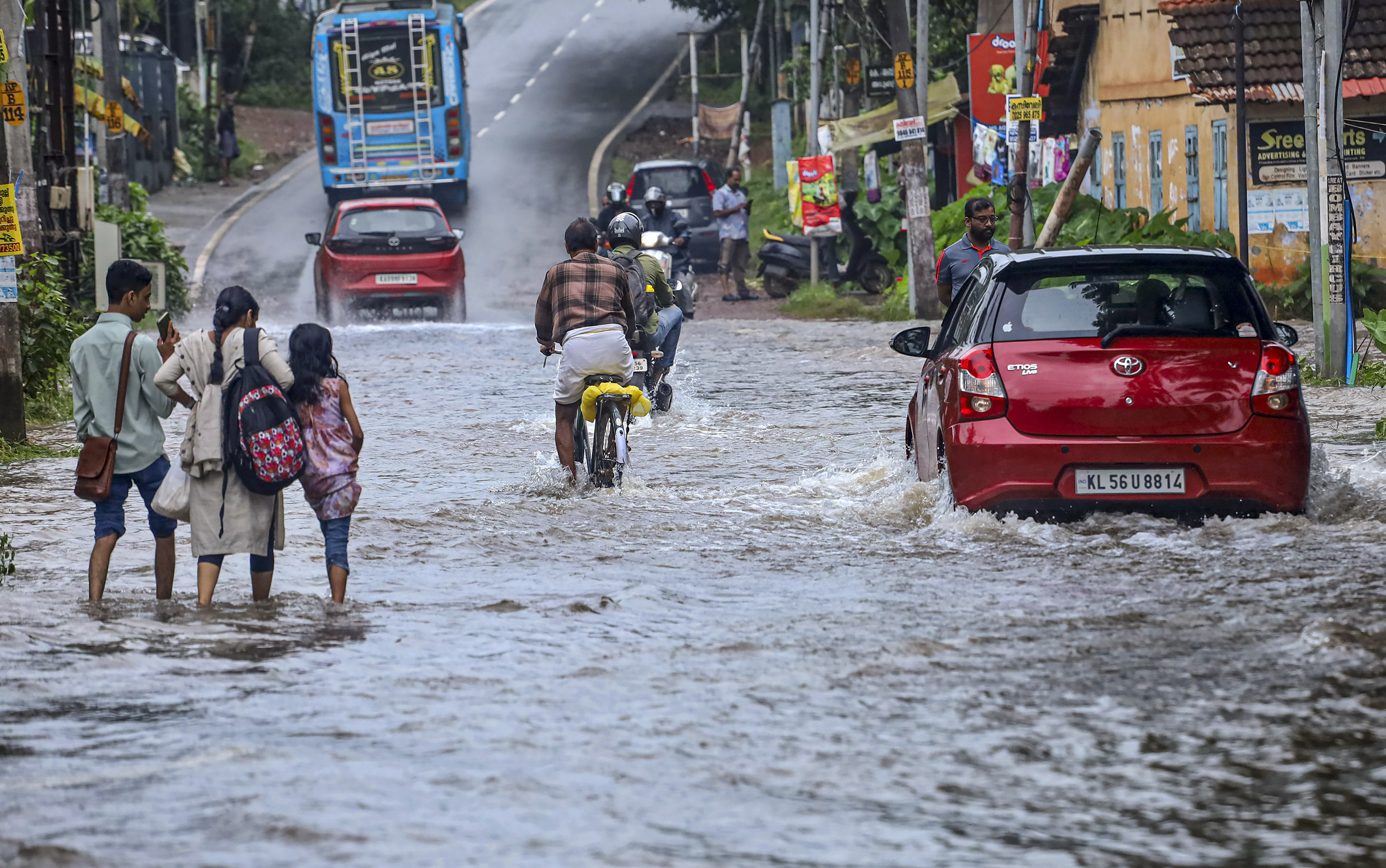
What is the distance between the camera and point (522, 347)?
76.9 feet

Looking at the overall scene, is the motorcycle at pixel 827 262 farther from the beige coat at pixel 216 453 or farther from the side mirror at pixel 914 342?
the beige coat at pixel 216 453

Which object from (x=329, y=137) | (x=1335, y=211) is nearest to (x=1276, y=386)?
(x=1335, y=211)

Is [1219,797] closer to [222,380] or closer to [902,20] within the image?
[222,380]

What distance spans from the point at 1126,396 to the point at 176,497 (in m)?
4.20

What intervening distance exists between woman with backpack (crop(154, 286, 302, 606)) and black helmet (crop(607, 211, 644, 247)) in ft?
18.3

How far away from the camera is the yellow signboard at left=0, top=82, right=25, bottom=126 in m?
14.6

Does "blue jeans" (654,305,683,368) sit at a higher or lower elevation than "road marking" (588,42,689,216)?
lower

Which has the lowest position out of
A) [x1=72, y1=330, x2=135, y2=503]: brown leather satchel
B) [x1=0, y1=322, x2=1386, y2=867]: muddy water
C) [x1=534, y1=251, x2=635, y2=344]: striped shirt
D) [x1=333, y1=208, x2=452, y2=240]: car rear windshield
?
[x1=0, y1=322, x2=1386, y2=867]: muddy water

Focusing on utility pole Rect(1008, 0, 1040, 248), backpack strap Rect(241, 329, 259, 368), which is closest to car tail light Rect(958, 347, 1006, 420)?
backpack strap Rect(241, 329, 259, 368)

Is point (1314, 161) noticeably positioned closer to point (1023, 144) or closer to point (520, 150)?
point (1023, 144)

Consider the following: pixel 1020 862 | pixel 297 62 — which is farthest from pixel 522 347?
pixel 297 62

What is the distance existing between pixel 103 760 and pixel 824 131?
29630mm

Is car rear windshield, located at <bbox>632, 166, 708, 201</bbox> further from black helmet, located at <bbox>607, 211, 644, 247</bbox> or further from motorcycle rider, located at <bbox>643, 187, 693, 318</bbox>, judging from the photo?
black helmet, located at <bbox>607, 211, 644, 247</bbox>

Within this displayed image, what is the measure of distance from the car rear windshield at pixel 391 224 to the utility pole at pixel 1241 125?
34.5ft
